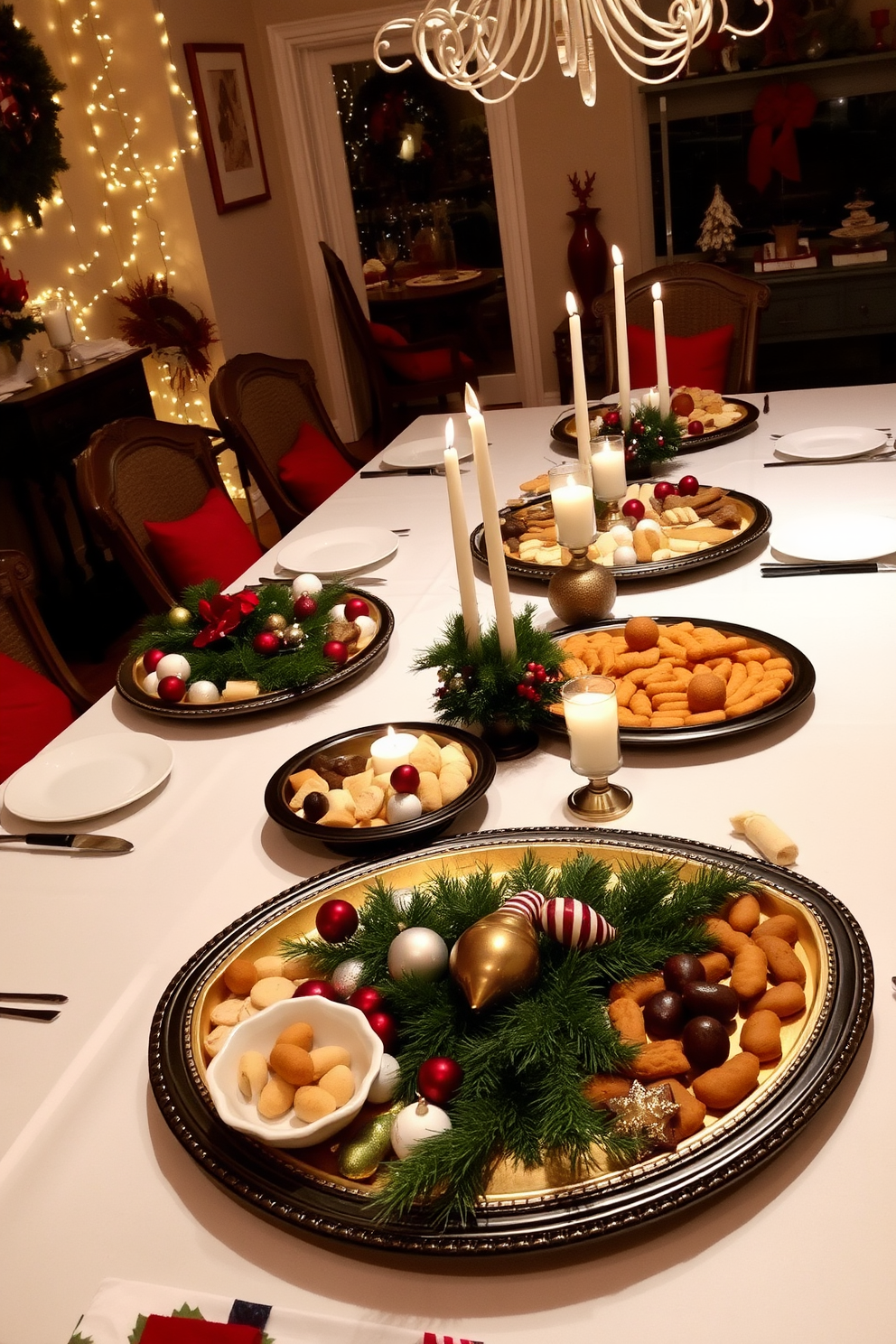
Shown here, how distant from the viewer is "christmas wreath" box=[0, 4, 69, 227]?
12.9ft

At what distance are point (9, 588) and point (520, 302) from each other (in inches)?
168

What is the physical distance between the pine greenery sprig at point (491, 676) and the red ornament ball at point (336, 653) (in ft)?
0.72

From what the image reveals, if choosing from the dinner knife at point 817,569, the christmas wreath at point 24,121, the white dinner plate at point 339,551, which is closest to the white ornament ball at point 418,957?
the dinner knife at point 817,569

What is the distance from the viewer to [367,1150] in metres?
0.82

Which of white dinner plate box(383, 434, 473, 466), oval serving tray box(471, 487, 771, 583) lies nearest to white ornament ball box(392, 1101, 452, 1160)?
oval serving tray box(471, 487, 771, 583)

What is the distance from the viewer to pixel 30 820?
53.2 inches

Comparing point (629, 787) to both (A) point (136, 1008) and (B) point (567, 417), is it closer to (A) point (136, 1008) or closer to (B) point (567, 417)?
(A) point (136, 1008)

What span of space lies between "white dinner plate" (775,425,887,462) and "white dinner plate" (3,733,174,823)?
1392mm

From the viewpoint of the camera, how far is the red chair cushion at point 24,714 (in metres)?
1.78

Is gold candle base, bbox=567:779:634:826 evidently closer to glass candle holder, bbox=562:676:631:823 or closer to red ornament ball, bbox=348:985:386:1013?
glass candle holder, bbox=562:676:631:823

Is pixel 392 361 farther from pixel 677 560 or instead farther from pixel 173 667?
pixel 173 667

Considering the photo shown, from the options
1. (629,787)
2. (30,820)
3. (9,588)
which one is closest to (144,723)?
(30,820)

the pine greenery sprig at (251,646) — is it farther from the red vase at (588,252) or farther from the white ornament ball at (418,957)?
the red vase at (588,252)

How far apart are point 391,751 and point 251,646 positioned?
0.43 meters
